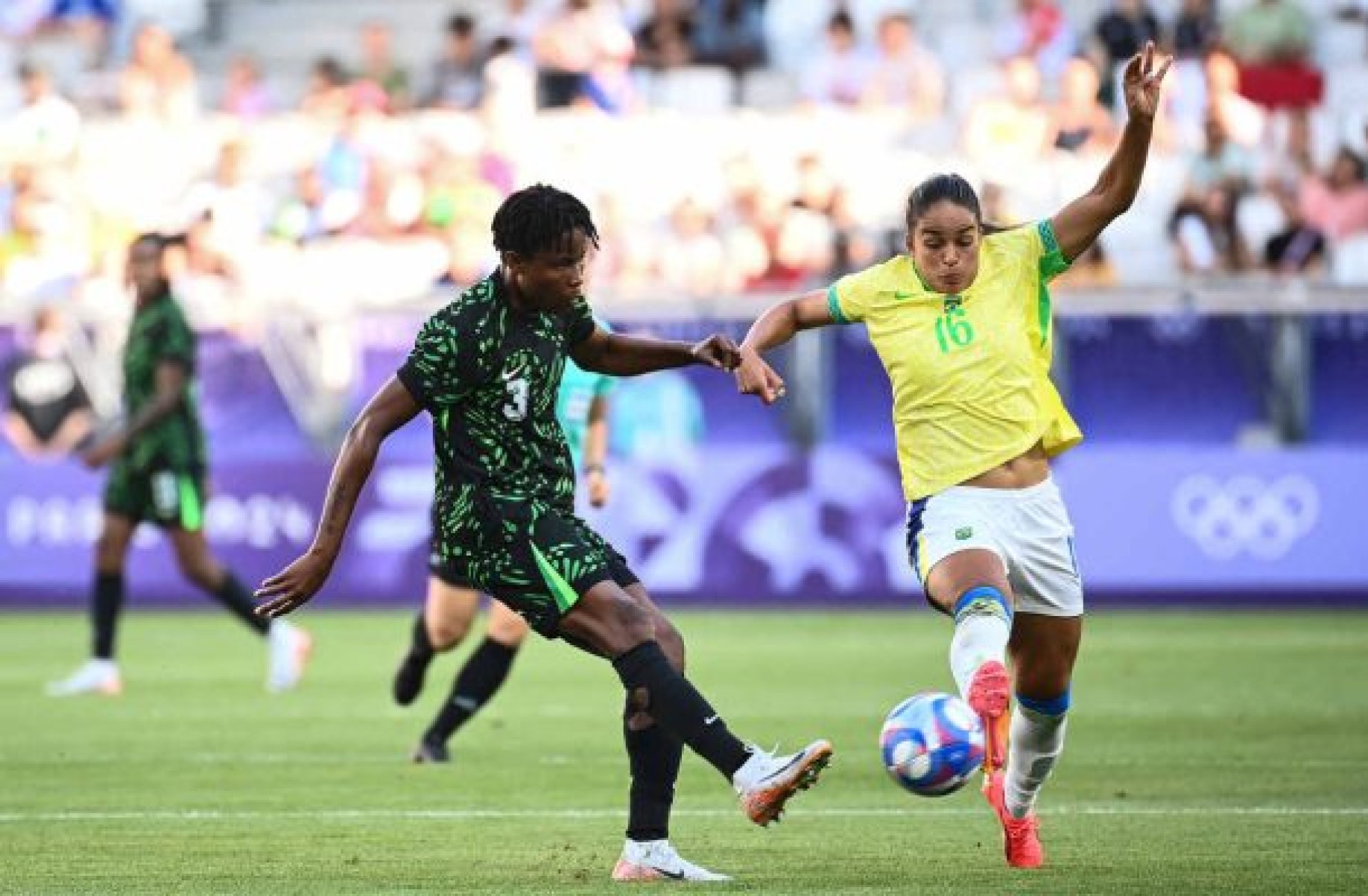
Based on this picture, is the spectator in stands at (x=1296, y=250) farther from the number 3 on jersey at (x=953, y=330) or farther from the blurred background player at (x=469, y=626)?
the number 3 on jersey at (x=953, y=330)

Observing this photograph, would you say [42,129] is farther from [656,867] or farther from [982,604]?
[982,604]

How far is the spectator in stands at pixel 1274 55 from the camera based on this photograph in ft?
82.6

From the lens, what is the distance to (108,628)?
56.0 feet

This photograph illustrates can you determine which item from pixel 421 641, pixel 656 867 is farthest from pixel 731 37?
pixel 656 867

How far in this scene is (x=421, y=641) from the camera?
13.9 m

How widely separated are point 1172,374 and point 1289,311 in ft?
4.01

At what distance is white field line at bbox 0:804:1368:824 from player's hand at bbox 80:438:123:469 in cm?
552

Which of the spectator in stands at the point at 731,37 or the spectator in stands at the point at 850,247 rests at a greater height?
the spectator in stands at the point at 731,37

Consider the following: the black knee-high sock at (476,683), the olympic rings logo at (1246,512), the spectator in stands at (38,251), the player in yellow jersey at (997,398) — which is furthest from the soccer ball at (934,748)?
the spectator in stands at (38,251)

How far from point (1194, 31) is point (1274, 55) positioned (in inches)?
29.9

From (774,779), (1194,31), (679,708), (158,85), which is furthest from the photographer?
(158,85)

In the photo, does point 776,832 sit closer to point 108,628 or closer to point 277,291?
point 108,628

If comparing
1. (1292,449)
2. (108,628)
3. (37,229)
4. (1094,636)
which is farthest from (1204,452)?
(37,229)

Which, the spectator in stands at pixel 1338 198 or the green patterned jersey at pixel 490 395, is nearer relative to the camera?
the green patterned jersey at pixel 490 395
